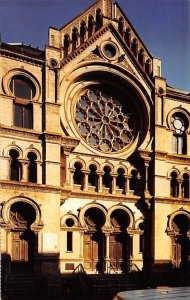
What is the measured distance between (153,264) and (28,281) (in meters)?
8.74

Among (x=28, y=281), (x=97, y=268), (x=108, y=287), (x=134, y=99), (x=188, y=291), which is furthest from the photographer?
(x=134, y=99)

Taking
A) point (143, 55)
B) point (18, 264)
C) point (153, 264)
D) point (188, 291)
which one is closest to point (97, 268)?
point (153, 264)

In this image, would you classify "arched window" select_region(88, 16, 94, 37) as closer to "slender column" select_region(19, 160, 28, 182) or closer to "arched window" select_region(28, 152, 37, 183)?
"arched window" select_region(28, 152, 37, 183)

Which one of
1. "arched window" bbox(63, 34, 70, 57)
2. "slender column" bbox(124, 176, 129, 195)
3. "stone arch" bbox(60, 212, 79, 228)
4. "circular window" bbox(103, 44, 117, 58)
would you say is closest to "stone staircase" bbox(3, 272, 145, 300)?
"stone arch" bbox(60, 212, 79, 228)

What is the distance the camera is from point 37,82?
2664 centimetres

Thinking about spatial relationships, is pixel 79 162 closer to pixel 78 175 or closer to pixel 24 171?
pixel 78 175

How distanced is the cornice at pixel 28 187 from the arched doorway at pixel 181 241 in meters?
9.59

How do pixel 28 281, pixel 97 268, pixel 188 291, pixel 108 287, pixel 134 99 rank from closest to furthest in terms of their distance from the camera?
pixel 188 291 < pixel 28 281 < pixel 108 287 < pixel 97 268 < pixel 134 99

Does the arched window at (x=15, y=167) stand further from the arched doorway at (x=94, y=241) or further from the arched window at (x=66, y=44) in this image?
the arched window at (x=66, y=44)

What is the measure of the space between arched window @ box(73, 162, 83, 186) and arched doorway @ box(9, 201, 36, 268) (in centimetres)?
391

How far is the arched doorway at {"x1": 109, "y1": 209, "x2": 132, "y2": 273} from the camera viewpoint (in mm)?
28922

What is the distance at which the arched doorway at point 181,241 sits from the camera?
30703 millimetres

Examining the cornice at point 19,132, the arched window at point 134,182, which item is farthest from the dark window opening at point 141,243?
the cornice at point 19,132

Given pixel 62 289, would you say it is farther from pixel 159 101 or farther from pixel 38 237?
pixel 159 101
